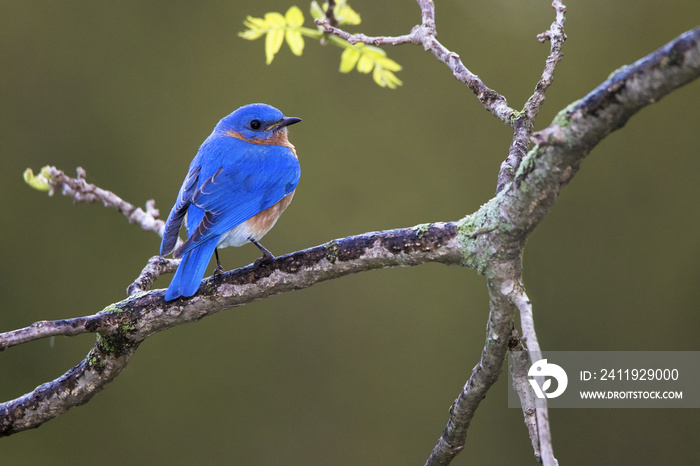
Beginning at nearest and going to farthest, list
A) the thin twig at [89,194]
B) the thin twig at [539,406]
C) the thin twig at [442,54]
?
the thin twig at [539,406]
the thin twig at [442,54]
the thin twig at [89,194]

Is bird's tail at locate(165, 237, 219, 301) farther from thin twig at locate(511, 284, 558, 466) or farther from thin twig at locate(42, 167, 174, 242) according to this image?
thin twig at locate(511, 284, 558, 466)

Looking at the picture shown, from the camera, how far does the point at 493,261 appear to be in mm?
1812

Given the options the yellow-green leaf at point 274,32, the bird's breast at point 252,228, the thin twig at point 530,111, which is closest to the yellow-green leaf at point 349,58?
the yellow-green leaf at point 274,32

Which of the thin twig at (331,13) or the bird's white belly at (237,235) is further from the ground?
the thin twig at (331,13)

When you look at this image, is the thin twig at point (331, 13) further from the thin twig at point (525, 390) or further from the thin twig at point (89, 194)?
the thin twig at point (525, 390)

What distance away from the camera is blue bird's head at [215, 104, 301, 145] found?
10.6 feet

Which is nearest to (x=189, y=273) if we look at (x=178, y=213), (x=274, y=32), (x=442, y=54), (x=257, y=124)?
(x=178, y=213)

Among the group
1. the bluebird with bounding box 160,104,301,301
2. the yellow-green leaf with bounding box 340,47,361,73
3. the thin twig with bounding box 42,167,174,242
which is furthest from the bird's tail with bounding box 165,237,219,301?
Answer: the yellow-green leaf with bounding box 340,47,361,73

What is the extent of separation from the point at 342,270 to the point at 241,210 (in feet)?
2.81

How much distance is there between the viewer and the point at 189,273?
88.4 inches

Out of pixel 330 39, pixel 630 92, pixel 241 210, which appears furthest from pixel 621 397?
pixel 630 92

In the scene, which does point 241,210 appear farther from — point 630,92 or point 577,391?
point 577,391

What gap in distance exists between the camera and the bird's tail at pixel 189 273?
2.17 metres

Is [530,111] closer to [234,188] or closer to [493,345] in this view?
[493,345]
